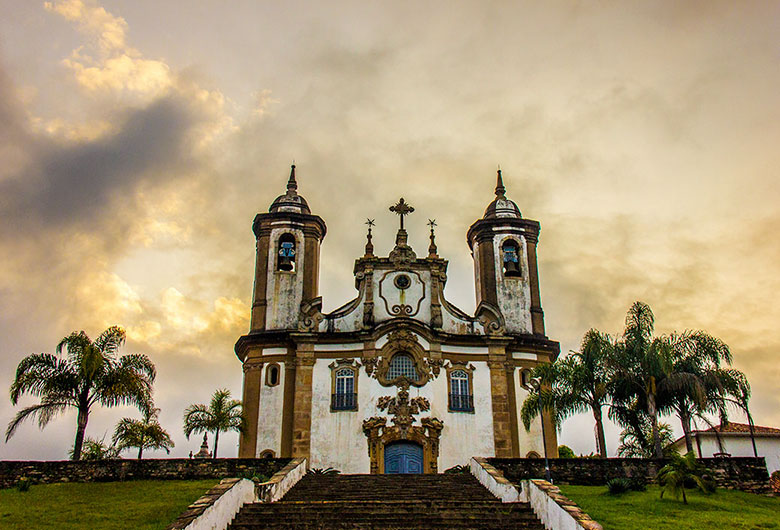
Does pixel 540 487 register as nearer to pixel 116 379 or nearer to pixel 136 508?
pixel 136 508

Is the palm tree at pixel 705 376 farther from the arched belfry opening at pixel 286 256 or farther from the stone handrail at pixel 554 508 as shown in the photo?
the arched belfry opening at pixel 286 256

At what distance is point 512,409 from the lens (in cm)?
2997

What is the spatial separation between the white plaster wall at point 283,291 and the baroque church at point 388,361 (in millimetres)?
45

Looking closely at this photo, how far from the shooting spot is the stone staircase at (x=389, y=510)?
14977 millimetres

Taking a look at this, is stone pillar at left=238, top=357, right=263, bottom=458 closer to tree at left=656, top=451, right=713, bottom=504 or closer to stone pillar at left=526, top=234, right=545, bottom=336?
stone pillar at left=526, top=234, right=545, bottom=336

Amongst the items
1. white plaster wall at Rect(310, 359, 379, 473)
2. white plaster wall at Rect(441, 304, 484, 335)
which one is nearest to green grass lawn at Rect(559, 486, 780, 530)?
white plaster wall at Rect(310, 359, 379, 473)

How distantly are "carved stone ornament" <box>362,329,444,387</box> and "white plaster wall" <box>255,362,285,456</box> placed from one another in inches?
147

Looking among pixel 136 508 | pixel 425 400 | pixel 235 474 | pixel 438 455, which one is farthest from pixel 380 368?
pixel 136 508

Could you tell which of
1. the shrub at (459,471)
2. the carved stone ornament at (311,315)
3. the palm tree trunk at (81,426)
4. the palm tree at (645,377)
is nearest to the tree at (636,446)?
the palm tree at (645,377)

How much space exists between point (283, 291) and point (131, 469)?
1155cm

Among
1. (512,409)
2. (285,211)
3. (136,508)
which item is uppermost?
(285,211)

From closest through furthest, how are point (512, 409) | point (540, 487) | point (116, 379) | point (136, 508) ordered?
point (540, 487) < point (136, 508) < point (116, 379) < point (512, 409)

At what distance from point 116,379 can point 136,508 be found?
7113mm

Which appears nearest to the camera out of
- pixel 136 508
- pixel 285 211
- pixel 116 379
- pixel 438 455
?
pixel 136 508
